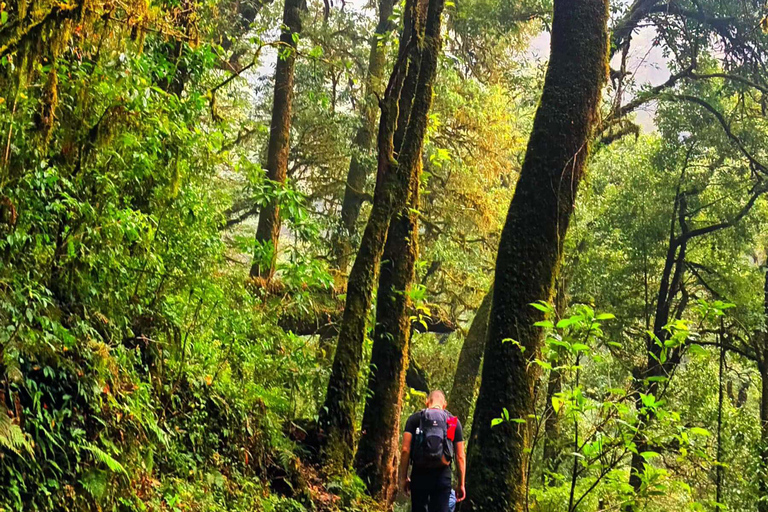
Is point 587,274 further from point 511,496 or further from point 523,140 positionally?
point 511,496

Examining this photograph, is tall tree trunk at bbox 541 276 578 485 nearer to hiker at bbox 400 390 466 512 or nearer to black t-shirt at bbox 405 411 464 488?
hiker at bbox 400 390 466 512

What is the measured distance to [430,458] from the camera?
5781mm

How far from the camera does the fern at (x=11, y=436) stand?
3365 mm

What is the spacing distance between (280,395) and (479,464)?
3.64m

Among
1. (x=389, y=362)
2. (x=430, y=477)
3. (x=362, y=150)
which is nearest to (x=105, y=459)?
(x=430, y=477)

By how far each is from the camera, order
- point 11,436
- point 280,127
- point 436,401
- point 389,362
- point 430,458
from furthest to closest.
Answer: point 280,127, point 389,362, point 436,401, point 430,458, point 11,436

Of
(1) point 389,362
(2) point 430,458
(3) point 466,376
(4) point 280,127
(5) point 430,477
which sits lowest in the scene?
(5) point 430,477

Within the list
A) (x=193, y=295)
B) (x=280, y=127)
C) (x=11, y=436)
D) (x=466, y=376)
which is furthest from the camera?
(x=466, y=376)

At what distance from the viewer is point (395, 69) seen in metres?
8.23

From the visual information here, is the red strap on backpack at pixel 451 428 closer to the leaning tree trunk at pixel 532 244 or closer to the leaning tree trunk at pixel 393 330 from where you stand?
the leaning tree trunk at pixel 532 244

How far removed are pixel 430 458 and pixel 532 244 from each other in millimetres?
2353

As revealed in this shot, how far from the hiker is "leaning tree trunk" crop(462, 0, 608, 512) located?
3.45 feet

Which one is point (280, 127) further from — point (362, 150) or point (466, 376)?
point (466, 376)

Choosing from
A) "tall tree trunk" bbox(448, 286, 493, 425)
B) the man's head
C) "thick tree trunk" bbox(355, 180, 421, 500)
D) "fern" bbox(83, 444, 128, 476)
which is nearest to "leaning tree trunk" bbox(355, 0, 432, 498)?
"thick tree trunk" bbox(355, 180, 421, 500)
